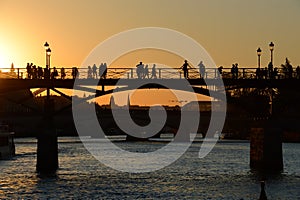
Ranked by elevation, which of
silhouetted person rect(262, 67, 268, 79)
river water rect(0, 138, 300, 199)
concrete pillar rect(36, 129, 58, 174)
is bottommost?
river water rect(0, 138, 300, 199)

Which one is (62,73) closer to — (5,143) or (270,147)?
(270,147)

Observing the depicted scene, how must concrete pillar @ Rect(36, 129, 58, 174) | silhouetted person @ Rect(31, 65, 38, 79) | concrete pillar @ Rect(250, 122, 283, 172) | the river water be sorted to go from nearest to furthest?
1. the river water
2. silhouetted person @ Rect(31, 65, 38, 79)
3. concrete pillar @ Rect(36, 129, 58, 174)
4. concrete pillar @ Rect(250, 122, 283, 172)

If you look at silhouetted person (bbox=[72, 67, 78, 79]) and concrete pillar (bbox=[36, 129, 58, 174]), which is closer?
silhouetted person (bbox=[72, 67, 78, 79])

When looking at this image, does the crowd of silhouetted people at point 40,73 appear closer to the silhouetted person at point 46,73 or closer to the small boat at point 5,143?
the silhouetted person at point 46,73

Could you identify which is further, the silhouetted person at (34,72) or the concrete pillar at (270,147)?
the concrete pillar at (270,147)

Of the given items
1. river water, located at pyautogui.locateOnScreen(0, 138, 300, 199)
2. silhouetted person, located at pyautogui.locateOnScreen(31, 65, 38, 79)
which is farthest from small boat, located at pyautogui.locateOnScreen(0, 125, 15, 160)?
silhouetted person, located at pyautogui.locateOnScreen(31, 65, 38, 79)

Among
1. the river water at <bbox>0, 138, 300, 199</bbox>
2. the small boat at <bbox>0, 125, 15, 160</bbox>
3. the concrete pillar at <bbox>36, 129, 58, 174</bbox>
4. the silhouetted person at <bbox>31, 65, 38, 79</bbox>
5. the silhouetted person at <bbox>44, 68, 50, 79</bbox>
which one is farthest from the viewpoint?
the small boat at <bbox>0, 125, 15, 160</bbox>

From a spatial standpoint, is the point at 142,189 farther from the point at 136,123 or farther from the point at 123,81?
the point at 136,123

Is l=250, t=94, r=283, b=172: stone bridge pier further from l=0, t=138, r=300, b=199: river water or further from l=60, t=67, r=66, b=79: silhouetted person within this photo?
l=60, t=67, r=66, b=79: silhouetted person

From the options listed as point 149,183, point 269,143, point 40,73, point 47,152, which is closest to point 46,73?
point 40,73

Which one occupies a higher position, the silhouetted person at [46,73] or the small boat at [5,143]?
the silhouetted person at [46,73]

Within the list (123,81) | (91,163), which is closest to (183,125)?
(91,163)

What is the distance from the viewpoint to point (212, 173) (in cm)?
8369

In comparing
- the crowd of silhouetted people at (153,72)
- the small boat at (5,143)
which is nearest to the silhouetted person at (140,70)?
the crowd of silhouetted people at (153,72)
